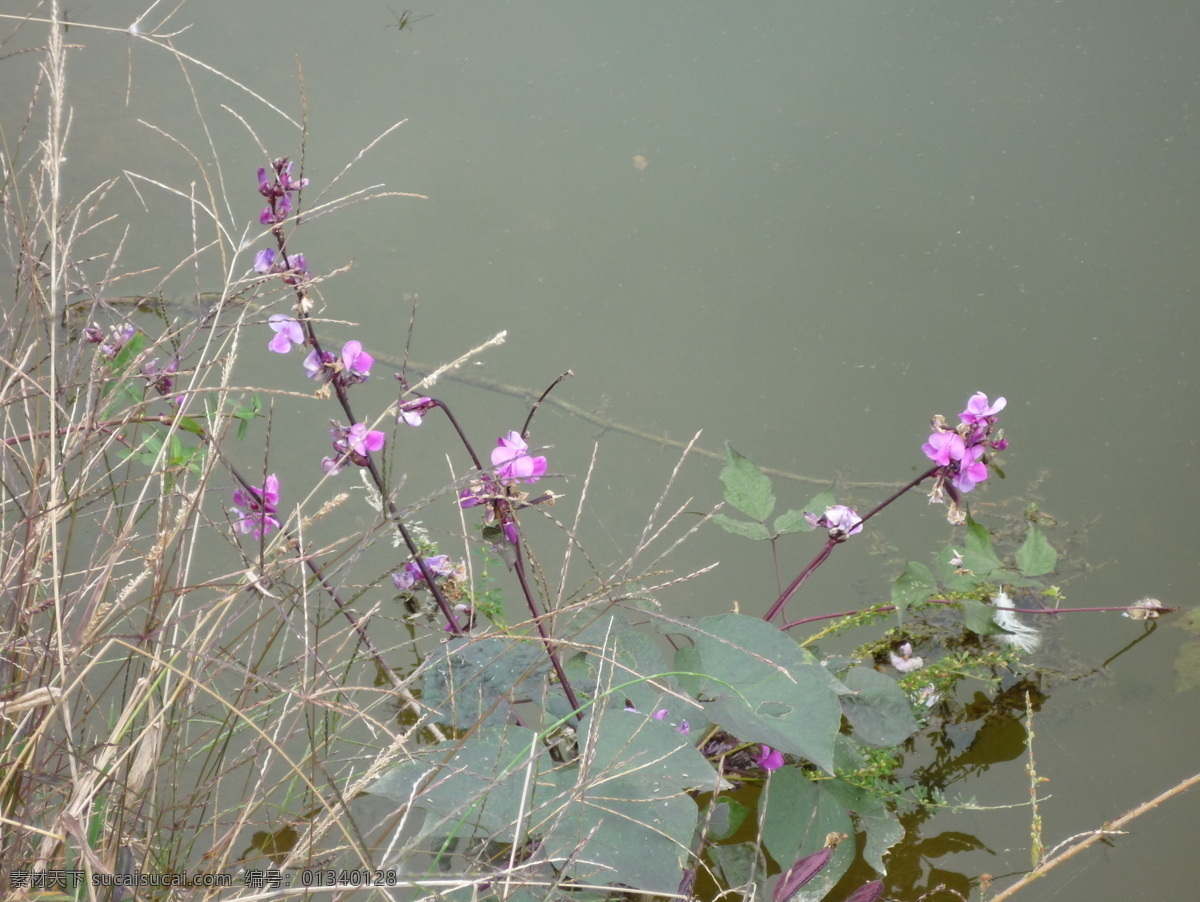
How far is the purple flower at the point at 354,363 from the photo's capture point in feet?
3.42

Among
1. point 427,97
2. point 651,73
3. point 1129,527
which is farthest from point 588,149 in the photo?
point 1129,527

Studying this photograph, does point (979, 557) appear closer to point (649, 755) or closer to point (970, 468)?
point (970, 468)

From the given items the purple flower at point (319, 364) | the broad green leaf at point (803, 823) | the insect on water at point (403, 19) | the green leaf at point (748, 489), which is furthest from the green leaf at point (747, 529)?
the insect on water at point (403, 19)

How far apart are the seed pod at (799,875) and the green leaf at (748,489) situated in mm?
427

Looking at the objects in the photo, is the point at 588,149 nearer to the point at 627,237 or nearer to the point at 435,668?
the point at 627,237

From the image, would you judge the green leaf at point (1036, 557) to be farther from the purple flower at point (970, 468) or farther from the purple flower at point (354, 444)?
the purple flower at point (354, 444)

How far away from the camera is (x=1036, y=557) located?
4.19 feet

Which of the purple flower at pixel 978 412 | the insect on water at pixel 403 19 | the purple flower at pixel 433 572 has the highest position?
the insect on water at pixel 403 19

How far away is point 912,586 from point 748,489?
0.24 meters

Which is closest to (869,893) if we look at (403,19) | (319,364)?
(319,364)

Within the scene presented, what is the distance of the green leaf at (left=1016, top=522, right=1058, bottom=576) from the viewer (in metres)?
1.28

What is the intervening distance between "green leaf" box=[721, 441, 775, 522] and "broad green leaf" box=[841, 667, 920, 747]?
25 cm

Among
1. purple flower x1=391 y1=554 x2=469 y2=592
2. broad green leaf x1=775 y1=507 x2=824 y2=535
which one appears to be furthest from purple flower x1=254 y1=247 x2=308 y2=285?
broad green leaf x1=775 y1=507 x2=824 y2=535

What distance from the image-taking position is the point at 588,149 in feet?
6.81
